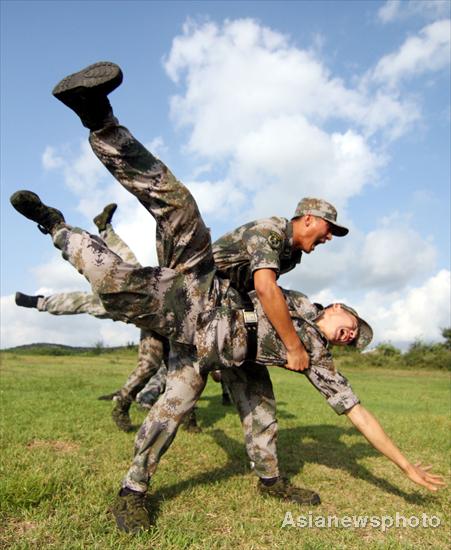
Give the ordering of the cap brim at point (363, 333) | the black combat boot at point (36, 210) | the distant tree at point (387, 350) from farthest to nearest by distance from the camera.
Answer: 1. the distant tree at point (387, 350)
2. the cap brim at point (363, 333)
3. the black combat boot at point (36, 210)

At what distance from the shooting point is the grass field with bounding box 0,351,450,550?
130 inches

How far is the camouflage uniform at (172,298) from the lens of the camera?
12.0 feet

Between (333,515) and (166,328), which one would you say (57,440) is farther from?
(333,515)

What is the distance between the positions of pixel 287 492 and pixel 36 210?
322 cm

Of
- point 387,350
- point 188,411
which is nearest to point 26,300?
point 188,411

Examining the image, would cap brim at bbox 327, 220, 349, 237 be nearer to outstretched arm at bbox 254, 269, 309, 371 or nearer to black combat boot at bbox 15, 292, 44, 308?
outstretched arm at bbox 254, 269, 309, 371

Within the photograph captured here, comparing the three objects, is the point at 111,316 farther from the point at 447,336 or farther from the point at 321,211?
the point at 447,336

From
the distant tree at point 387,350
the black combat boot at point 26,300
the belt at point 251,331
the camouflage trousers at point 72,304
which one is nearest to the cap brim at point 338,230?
the belt at point 251,331

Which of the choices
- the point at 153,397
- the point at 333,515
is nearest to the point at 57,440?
the point at 153,397

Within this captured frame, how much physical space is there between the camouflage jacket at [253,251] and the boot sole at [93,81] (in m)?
1.57

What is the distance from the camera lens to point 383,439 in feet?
12.5

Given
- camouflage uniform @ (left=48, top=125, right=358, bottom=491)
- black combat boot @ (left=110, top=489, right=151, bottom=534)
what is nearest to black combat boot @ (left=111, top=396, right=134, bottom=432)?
camouflage uniform @ (left=48, top=125, right=358, bottom=491)

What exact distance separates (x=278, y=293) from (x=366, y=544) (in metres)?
1.86

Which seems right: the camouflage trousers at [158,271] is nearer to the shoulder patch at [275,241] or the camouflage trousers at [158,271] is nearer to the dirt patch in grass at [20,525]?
the shoulder patch at [275,241]
